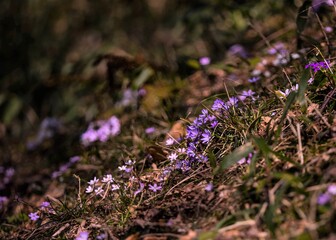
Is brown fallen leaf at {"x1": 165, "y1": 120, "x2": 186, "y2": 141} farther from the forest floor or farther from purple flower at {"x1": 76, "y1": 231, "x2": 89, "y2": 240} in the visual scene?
purple flower at {"x1": 76, "y1": 231, "x2": 89, "y2": 240}

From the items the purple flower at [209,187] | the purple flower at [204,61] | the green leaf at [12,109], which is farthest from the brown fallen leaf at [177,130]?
the green leaf at [12,109]

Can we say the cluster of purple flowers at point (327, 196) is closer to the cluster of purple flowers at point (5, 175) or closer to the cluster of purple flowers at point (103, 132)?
the cluster of purple flowers at point (103, 132)

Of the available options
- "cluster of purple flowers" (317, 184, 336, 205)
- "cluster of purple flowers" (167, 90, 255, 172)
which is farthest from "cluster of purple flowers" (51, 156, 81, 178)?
"cluster of purple flowers" (317, 184, 336, 205)

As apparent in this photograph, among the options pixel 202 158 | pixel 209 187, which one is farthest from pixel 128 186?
pixel 209 187

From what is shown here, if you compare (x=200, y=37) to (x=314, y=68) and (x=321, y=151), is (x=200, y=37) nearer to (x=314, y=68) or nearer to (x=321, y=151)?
(x=314, y=68)

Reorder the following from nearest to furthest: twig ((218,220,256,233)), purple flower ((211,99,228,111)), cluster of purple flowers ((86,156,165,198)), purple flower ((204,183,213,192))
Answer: twig ((218,220,256,233)) → purple flower ((204,183,213,192)) → cluster of purple flowers ((86,156,165,198)) → purple flower ((211,99,228,111))

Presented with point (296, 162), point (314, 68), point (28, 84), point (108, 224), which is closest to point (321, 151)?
point (296, 162)
